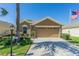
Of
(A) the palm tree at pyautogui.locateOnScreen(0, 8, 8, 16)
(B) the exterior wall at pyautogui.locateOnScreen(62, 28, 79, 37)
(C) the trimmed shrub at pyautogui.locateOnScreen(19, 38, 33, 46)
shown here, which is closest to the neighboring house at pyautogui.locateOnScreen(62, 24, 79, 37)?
(B) the exterior wall at pyautogui.locateOnScreen(62, 28, 79, 37)

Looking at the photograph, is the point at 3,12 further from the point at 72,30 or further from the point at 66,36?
the point at 72,30

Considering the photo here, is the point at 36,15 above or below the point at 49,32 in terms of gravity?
above

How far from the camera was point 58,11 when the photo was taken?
9.73m

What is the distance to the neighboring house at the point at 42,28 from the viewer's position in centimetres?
996

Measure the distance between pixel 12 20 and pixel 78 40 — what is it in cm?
326

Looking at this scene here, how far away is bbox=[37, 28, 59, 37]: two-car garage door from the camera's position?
1046 cm

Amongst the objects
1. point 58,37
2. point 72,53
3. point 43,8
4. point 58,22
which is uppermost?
point 43,8

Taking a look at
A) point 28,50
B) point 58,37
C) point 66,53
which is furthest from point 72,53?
point 28,50

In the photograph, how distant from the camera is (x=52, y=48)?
982 cm

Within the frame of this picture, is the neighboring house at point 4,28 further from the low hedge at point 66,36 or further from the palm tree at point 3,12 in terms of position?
the low hedge at point 66,36

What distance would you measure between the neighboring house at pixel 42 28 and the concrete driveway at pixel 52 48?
382 mm

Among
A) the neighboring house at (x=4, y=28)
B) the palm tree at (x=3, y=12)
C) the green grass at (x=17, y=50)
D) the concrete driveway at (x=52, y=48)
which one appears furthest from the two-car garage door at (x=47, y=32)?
the palm tree at (x=3, y=12)

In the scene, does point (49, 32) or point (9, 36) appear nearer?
point (9, 36)

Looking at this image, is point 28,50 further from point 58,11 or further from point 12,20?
point 58,11
